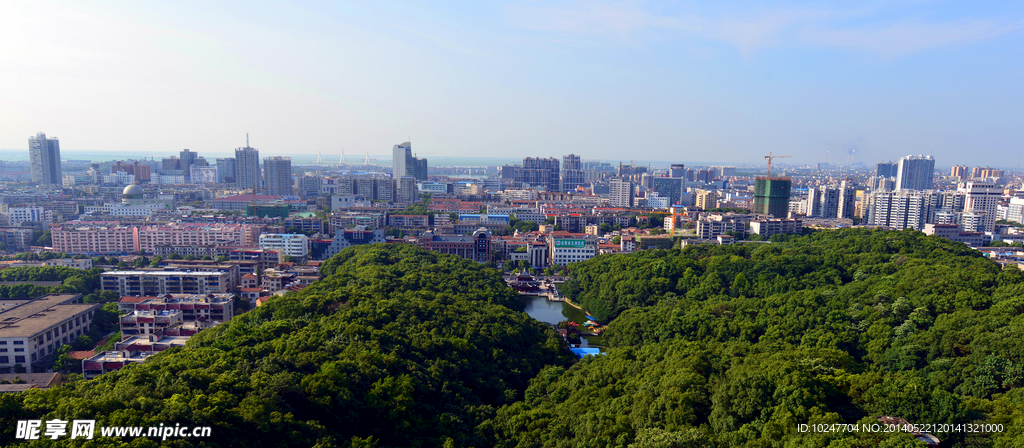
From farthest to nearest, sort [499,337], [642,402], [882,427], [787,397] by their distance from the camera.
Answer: [499,337] < [642,402] < [787,397] < [882,427]

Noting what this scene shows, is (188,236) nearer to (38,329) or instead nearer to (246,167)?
(38,329)

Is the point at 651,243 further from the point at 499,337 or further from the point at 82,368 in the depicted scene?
the point at 82,368

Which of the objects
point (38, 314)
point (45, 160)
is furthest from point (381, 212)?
point (45, 160)

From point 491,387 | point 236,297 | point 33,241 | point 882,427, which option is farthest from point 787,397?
point 33,241

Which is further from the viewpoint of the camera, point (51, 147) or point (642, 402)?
point (51, 147)

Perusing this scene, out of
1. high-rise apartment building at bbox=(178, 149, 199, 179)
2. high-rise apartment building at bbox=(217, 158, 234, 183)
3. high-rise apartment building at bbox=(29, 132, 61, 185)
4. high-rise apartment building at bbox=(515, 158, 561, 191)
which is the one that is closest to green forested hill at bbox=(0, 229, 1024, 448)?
high-rise apartment building at bbox=(29, 132, 61, 185)
